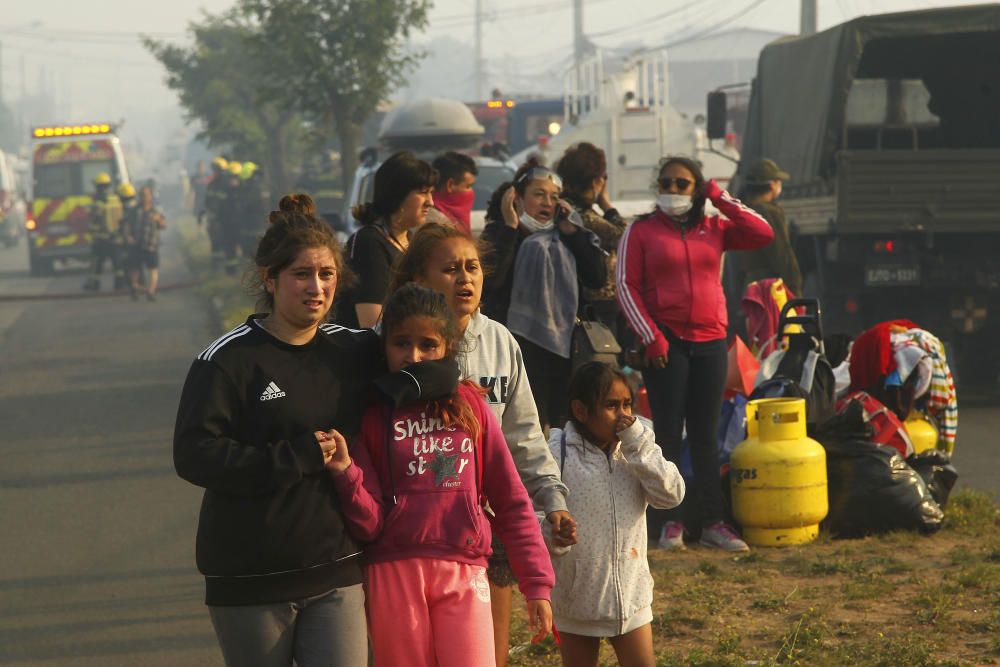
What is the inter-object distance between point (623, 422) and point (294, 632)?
1442 mm

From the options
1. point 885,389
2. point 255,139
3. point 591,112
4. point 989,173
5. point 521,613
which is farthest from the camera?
point 255,139

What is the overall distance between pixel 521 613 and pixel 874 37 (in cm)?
883

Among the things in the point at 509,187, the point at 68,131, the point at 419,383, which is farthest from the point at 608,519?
the point at 68,131

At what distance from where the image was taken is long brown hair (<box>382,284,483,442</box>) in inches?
159

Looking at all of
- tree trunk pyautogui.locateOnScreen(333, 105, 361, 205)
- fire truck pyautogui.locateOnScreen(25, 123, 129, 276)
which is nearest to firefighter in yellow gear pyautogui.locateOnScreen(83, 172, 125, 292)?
tree trunk pyautogui.locateOnScreen(333, 105, 361, 205)

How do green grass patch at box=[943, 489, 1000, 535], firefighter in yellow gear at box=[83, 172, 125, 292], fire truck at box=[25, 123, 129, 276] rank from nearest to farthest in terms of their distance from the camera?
1. green grass patch at box=[943, 489, 1000, 535]
2. firefighter in yellow gear at box=[83, 172, 125, 292]
3. fire truck at box=[25, 123, 129, 276]

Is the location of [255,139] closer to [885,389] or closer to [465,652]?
[885,389]

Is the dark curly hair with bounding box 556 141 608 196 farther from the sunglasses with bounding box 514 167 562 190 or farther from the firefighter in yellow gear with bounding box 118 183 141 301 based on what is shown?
the firefighter in yellow gear with bounding box 118 183 141 301

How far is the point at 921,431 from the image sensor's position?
8805 mm

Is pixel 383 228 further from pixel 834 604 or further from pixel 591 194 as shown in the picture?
pixel 834 604

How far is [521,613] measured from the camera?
6879mm

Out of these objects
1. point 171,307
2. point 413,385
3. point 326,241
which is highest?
point 326,241

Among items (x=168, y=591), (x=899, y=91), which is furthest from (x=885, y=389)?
(x=899, y=91)

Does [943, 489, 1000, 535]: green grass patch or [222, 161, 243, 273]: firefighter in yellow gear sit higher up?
[222, 161, 243, 273]: firefighter in yellow gear
